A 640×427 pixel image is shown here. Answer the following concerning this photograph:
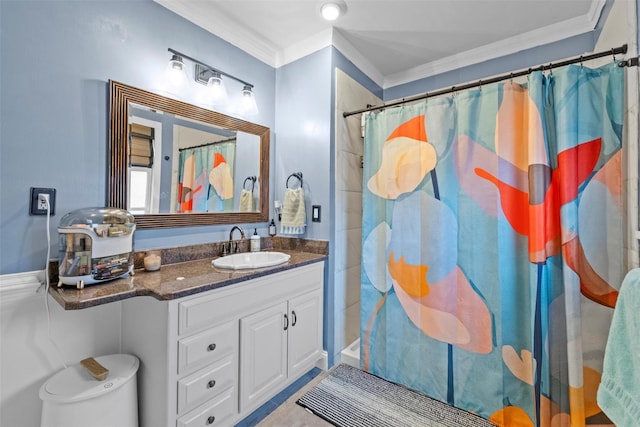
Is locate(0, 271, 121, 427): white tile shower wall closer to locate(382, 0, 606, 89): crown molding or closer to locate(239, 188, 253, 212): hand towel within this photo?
locate(239, 188, 253, 212): hand towel

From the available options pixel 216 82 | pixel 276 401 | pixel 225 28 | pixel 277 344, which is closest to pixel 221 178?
pixel 216 82

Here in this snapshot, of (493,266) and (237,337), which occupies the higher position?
(493,266)

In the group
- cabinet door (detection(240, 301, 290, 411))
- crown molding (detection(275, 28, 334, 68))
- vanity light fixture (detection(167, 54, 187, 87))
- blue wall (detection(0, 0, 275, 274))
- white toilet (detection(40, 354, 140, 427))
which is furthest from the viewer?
crown molding (detection(275, 28, 334, 68))

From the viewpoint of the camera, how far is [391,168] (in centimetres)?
191

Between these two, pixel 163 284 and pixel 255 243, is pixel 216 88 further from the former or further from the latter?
pixel 163 284

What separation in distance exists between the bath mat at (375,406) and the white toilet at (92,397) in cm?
96

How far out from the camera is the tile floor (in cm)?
157

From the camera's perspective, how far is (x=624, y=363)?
0.92 m

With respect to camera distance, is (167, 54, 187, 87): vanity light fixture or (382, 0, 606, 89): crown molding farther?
(382, 0, 606, 89): crown molding

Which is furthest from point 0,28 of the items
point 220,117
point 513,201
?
point 513,201

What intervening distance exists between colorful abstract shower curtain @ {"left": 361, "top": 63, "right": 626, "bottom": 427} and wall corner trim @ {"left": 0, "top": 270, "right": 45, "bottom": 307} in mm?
1811

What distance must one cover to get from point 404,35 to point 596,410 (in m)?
2.57

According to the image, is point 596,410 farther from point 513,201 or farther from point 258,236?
point 258,236

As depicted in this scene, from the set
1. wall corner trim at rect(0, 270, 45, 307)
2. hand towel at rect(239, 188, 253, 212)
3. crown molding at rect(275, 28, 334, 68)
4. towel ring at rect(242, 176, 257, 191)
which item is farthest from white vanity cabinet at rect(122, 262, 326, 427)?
crown molding at rect(275, 28, 334, 68)
